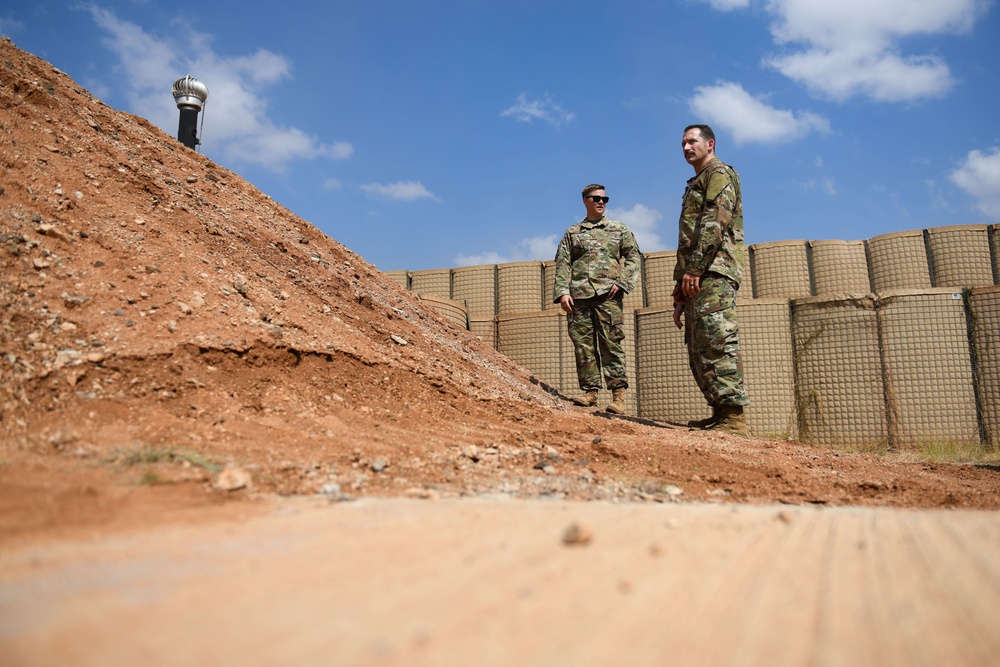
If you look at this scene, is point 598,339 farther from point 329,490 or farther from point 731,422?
point 329,490

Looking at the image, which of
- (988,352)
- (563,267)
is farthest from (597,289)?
(988,352)

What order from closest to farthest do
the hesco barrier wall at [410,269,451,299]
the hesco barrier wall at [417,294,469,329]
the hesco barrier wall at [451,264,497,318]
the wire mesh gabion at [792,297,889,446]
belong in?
the wire mesh gabion at [792,297,889,446], the hesco barrier wall at [417,294,469,329], the hesco barrier wall at [451,264,497,318], the hesco barrier wall at [410,269,451,299]

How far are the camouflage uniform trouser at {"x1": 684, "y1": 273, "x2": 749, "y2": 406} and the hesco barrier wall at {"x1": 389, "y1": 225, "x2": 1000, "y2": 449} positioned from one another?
4.99 ft

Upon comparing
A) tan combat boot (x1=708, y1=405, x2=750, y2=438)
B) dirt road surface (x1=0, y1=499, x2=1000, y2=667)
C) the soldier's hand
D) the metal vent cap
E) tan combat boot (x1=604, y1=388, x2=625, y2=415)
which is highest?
the metal vent cap

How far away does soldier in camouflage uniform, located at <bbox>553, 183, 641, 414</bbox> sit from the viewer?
5.59 meters

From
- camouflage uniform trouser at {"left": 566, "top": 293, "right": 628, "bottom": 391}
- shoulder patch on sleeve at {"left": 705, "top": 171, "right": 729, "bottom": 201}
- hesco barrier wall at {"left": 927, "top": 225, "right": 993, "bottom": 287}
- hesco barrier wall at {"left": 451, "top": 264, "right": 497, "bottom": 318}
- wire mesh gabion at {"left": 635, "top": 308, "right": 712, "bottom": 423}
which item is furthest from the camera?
hesco barrier wall at {"left": 451, "top": 264, "right": 497, "bottom": 318}

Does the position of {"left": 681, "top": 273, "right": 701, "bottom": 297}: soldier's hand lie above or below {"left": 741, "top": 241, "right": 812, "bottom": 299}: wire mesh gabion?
below

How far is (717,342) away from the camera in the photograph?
184 inches

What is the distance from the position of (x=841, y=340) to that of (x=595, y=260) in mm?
2300

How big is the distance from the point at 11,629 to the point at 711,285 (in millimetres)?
4500

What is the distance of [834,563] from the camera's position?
1040 millimetres

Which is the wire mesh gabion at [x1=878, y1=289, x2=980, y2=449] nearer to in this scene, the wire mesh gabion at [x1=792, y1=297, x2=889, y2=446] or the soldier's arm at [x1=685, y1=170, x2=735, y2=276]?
the wire mesh gabion at [x1=792, y1=297, x2=889, y2=446]

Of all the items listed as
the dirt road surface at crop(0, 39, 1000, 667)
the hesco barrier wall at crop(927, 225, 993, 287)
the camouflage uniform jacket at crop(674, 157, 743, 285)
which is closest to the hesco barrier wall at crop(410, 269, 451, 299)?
the dirt road surface at crop(0, 39, 1000, 667)

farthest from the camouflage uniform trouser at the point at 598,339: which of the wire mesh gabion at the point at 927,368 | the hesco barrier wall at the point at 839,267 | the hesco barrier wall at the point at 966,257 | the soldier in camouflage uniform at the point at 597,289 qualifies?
the hesco barrier wall at the point at 966,257
